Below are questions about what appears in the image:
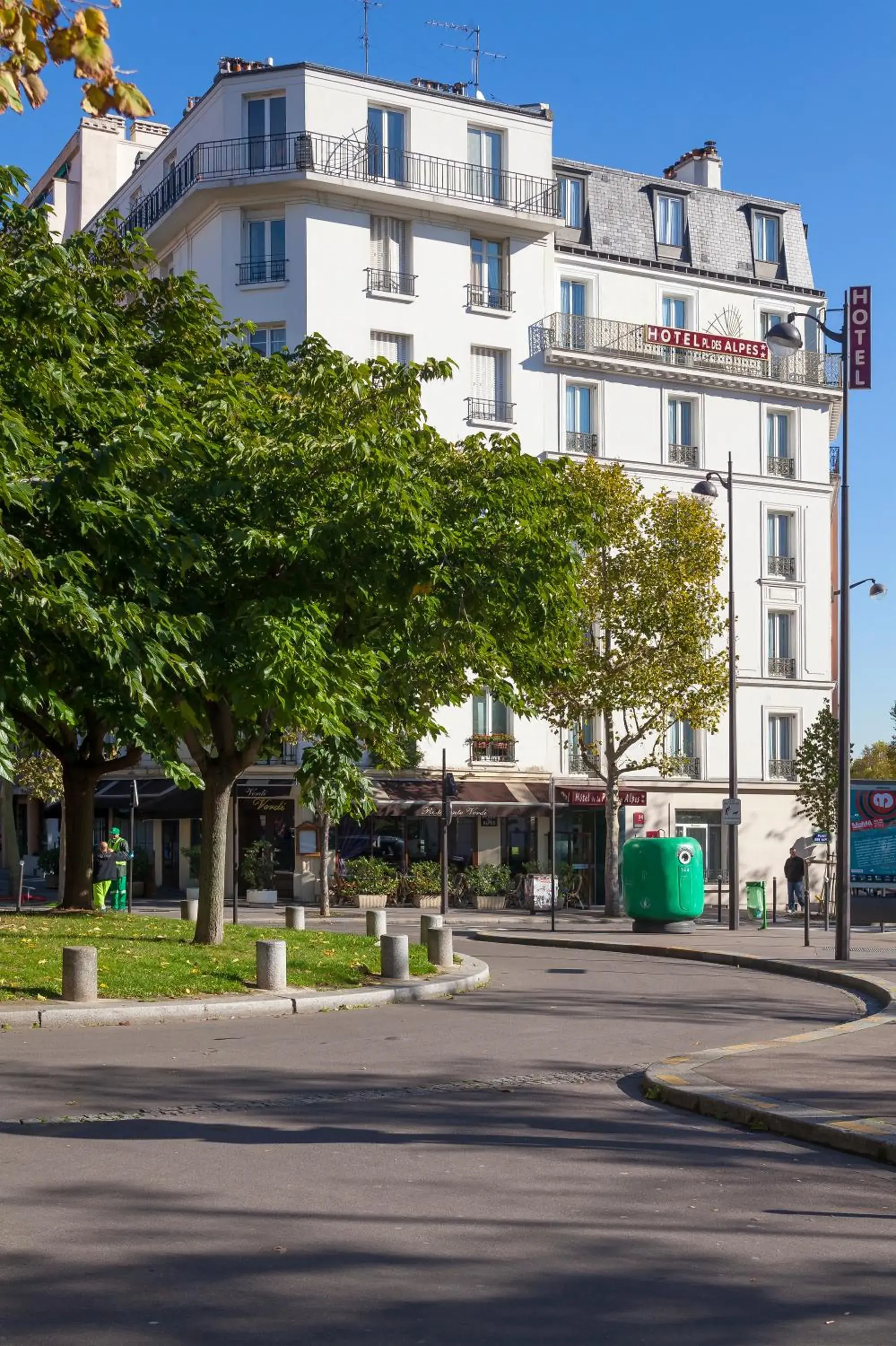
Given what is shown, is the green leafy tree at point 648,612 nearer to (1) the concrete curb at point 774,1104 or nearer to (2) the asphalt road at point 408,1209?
(1) the concrete curb at point 774,1104

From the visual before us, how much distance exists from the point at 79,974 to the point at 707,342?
124 feet

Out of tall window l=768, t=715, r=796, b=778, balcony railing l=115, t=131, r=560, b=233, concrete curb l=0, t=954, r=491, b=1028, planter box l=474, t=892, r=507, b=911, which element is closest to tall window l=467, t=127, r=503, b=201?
balcony railing l=115, t=131, r=560, b=233

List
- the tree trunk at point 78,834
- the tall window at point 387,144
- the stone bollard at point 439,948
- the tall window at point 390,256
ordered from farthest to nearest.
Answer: the tall window at point 390,256, the tall window at point 387,144, the tree trunk at point 78,834, the stone bollard at point 439,948

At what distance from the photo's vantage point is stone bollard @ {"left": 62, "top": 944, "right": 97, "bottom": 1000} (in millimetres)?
14789

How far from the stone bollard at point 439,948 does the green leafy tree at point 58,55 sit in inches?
600

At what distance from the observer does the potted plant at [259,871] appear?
41.0 m

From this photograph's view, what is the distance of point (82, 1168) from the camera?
7688mm

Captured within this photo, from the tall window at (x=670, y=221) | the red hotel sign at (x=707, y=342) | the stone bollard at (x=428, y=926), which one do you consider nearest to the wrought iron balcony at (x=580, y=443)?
the red hotel sign at (x=707, y=342)

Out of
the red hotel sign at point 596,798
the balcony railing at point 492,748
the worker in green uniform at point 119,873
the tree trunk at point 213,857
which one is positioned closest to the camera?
the tree trunk at point 213,857

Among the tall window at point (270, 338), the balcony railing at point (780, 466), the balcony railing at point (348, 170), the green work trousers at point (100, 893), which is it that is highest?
the balcony railing at point (348, 170)

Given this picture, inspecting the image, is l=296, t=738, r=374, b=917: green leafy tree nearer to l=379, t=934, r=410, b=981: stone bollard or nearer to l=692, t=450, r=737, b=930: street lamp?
l=379, t=934, r=410, b=981: stone bollard

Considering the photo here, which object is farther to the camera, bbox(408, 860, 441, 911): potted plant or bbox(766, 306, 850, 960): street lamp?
bbox(408, 860, 441, 911): potted plant

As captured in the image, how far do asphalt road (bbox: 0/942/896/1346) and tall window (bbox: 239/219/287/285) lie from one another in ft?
109

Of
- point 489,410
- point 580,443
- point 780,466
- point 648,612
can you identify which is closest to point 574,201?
point 580,443
